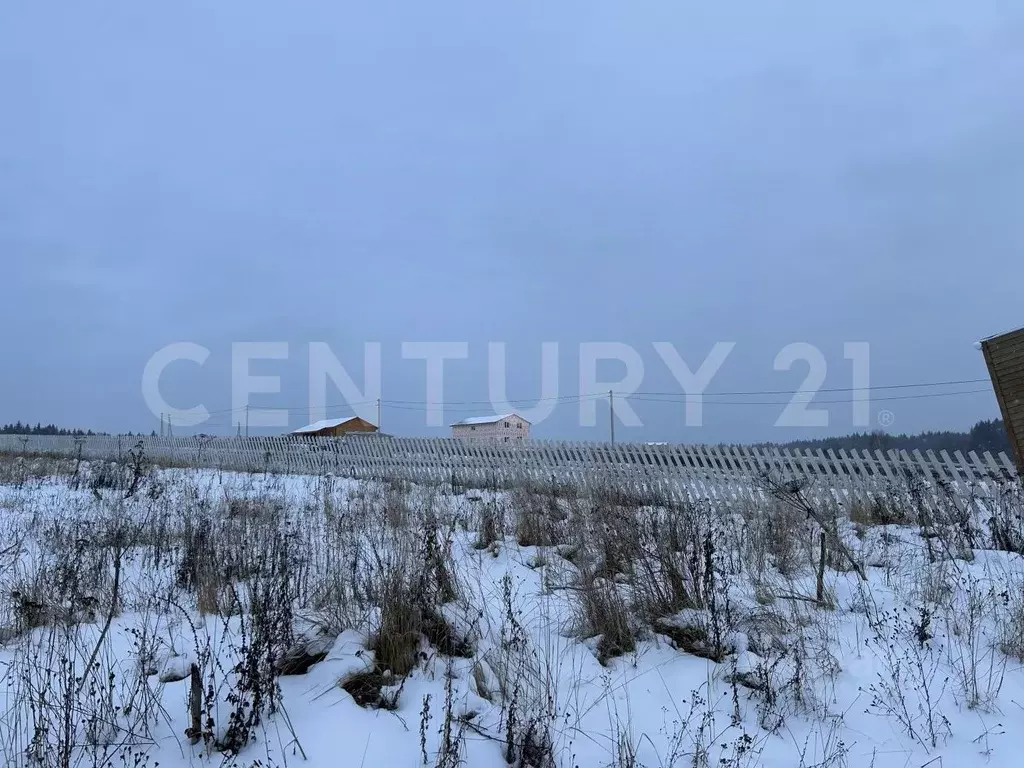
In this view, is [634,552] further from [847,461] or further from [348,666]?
[847,461]

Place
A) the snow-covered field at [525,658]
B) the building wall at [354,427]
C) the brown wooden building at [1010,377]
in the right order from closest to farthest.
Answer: the snow-covered field at [525,658] → the brown wooden building at [1010,377] → the building wall at [354,427]

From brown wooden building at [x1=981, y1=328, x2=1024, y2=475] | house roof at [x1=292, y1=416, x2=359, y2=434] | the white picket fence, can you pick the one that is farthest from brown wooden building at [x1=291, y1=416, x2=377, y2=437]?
brown wooden building at [x1=981, y1=328, x2=1024, y2=475]

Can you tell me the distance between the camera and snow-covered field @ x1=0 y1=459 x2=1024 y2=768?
217 centimetres

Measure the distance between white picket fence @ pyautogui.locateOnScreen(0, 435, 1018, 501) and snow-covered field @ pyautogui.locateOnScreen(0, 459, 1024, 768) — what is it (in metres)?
3.43

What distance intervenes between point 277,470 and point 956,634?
634 inches

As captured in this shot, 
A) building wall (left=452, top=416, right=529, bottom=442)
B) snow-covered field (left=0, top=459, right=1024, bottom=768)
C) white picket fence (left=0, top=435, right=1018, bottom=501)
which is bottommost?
snow-covered field (left=0, top=459, right=1024, bottom=768)

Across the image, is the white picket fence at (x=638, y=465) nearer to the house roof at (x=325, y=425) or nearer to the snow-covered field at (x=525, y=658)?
the snow-covered field at (x=525, y=658)

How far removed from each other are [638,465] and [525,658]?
26.8 ft

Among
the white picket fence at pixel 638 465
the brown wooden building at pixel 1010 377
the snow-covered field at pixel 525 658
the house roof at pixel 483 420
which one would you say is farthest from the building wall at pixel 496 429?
the snow-covered field at pixel 525 658

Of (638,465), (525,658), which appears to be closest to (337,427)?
(638,465)

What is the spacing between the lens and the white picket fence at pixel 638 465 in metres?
7.86

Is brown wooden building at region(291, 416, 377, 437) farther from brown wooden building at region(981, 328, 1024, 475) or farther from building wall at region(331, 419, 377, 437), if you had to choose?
brown wooden building at region(981, 328, 1024, 475)

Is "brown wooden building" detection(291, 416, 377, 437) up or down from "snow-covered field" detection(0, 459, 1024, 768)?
up

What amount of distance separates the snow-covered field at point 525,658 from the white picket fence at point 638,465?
3426 millimetres
